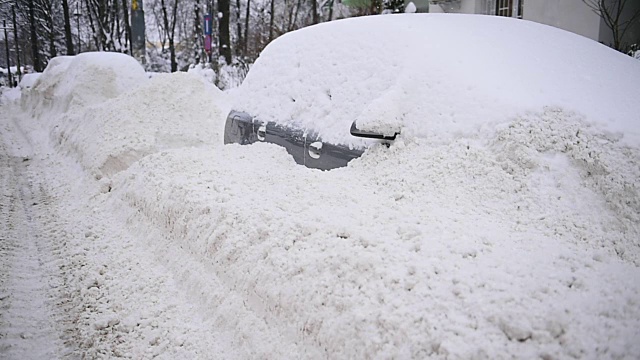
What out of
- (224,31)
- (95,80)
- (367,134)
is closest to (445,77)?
(367,134)

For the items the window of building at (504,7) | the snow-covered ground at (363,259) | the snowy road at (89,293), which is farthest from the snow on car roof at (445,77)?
the window of building at (504,7)

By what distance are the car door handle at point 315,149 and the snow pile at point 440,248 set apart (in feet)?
0.54

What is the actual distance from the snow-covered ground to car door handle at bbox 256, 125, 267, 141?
107 millimetres

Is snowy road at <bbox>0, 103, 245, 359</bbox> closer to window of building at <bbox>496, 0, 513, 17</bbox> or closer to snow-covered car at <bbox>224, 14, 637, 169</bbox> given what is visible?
snow-covered car at <bbox>224, 14, 637, 169</bbox>

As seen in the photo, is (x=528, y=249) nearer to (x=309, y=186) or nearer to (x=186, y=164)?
(x=309, y=186)

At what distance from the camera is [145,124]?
6.55 metres

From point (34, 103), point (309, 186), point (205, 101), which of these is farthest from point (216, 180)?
point (34, 103)

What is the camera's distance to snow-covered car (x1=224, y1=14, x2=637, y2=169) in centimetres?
287

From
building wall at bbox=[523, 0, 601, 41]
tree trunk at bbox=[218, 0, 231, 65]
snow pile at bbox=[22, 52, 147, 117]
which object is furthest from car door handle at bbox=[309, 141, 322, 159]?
tree trunk at bbox=[218, 0, 231, 65]

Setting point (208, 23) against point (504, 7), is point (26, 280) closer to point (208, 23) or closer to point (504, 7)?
point (504, 7)

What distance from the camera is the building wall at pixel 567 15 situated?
1082 centimetres

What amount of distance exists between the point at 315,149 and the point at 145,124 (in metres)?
3.89

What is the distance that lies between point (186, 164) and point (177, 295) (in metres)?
1.70

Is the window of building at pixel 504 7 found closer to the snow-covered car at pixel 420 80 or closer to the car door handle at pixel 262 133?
the snow-covered car at pixel 420 80
